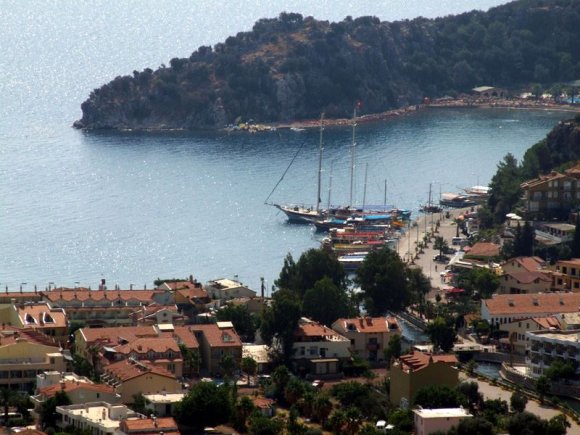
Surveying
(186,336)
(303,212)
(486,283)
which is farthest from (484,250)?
(186,336)

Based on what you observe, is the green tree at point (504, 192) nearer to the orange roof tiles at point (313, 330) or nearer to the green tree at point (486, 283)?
the green tree at point (486, 283)

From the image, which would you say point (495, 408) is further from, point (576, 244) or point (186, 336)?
point (576, 244)

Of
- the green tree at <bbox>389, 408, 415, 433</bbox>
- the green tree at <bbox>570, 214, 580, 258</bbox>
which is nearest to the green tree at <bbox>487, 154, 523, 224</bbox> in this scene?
the green tree at <bbox>570, 214, 580, 258</bbox>

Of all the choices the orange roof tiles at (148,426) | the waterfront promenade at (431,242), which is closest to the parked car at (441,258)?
the waterfront promenade at (431,242)

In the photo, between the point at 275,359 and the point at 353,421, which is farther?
the point at 275,359

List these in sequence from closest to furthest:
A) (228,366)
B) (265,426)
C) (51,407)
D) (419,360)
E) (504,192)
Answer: (265,426) → (51,407) → (419,360) → (228,366) → (504,192)

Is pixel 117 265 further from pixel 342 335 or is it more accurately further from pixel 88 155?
pixel 88 155
